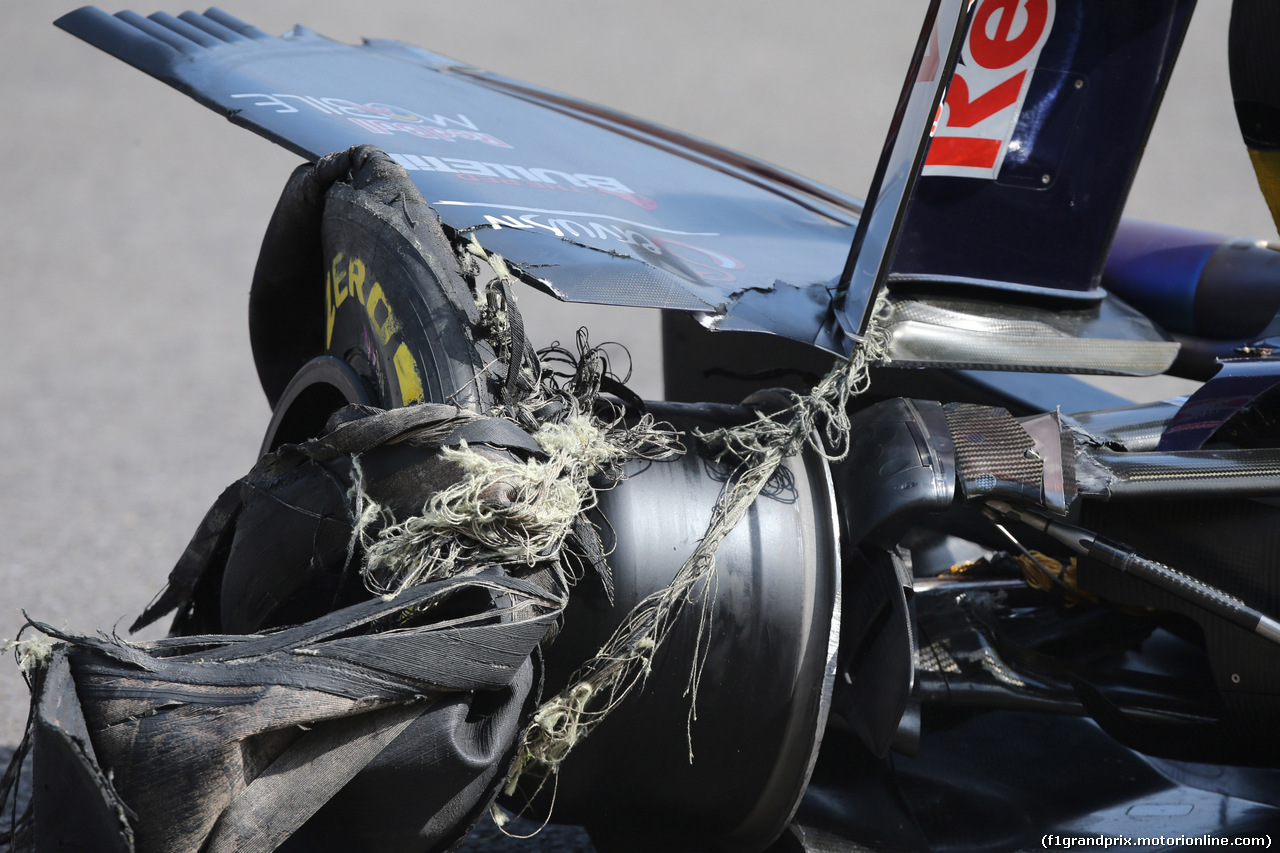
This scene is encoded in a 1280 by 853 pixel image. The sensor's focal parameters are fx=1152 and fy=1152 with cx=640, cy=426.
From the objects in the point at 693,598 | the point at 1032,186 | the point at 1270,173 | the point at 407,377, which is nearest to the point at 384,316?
the point at 407,377

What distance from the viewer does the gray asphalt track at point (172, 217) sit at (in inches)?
126

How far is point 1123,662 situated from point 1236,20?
0.99m

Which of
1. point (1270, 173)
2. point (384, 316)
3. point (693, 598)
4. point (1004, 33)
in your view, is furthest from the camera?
point (1270, 173)

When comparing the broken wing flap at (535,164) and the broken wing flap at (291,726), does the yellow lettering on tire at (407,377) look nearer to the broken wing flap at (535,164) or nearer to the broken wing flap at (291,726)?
the broken wing flap at (535,164)

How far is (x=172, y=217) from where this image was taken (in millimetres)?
5543

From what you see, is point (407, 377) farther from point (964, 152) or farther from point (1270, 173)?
point (1270, 173)

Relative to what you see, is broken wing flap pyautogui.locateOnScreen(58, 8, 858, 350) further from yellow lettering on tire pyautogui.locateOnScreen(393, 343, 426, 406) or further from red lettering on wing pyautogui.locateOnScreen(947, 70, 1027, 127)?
red lettering on wing pyautogui.locateOnScreen(947, 70, 1027, 127)

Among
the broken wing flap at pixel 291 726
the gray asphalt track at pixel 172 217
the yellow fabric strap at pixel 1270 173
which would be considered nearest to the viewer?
the broken wing flap at pixel 291 726

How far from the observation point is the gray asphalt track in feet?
10.5

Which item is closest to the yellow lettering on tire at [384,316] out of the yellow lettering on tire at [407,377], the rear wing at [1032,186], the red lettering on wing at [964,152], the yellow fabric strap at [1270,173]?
the yellow lettering on tire at [407,377]

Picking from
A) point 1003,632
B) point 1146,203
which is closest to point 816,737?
point 1003,632

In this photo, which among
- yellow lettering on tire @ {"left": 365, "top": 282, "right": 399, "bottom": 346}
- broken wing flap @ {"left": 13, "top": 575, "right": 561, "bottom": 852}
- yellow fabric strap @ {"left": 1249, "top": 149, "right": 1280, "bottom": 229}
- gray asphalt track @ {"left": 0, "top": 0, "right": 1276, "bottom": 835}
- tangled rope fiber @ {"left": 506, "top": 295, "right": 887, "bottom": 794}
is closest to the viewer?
broken wing flap @ {"left": 13, "top": 575, "right": 561, "bottom": 852}

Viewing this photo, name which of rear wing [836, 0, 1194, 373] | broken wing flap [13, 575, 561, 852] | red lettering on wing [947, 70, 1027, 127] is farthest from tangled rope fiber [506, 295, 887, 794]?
red lettering on wing [947, 70, 1027, 127]

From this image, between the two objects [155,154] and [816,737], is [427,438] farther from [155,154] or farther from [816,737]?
[155,154]
